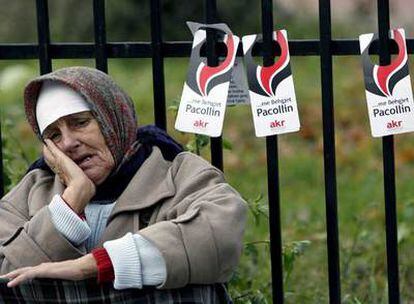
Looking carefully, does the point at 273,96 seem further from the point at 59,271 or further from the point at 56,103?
the point at 59,271

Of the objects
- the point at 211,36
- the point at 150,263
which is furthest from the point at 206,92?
the point at 150,263

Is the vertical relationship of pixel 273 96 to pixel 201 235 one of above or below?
above

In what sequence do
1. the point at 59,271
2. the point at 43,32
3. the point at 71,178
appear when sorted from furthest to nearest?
the point at 43,32 < the point at 71,178 < the point at 59,271

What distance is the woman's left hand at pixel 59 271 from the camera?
3320 mm

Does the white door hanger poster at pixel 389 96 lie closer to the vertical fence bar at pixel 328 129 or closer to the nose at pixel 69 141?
the vertical fence bar at pixel 328 129

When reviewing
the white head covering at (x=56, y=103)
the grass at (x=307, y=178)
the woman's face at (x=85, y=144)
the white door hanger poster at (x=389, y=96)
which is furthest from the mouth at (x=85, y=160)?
the white door hanger poster at (x=389, y=96)

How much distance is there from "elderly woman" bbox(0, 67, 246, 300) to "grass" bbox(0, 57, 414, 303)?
0.55 metres

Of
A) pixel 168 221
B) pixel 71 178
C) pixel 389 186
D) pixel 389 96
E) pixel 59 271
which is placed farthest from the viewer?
A: pixel 389 186

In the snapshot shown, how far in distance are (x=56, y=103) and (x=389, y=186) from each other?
102 centimetres

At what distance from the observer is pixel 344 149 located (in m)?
8.02

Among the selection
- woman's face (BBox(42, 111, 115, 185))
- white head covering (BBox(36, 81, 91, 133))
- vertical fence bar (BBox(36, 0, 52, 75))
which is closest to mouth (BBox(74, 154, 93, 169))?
woman's face (BBox(42, 111, 115, 185))

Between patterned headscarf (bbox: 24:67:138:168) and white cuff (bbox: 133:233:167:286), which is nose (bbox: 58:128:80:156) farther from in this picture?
white cuff (bbox: 133:233:167:286)

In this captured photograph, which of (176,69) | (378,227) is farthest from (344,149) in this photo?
(176,69)

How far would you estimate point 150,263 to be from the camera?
11.1ft
